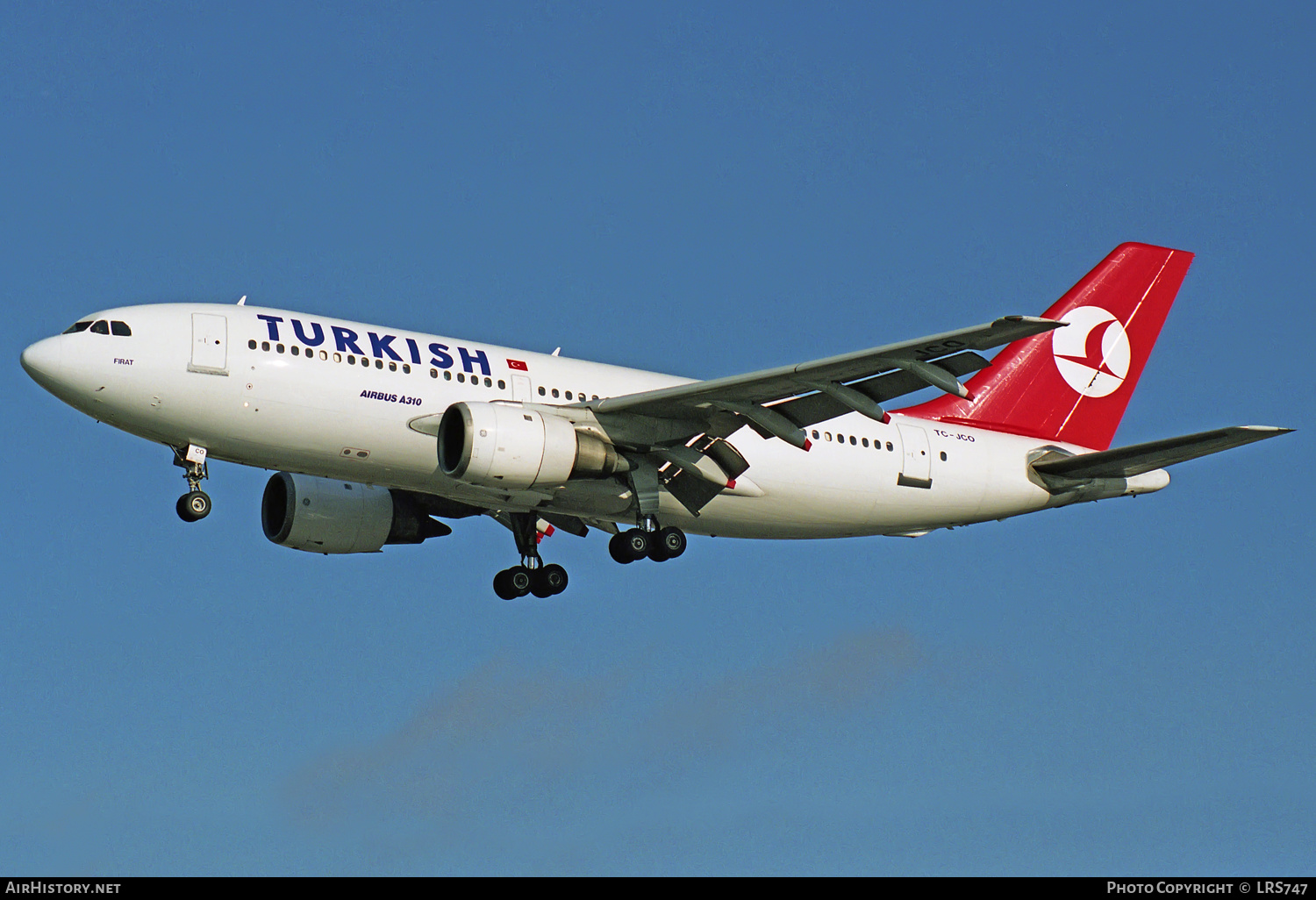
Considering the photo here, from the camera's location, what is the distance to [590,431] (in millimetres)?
34562

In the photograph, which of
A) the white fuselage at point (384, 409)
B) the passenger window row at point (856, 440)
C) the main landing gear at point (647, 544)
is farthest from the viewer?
the passenger window row at point (856, 440)

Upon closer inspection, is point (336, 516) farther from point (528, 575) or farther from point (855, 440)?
point (855, 440)

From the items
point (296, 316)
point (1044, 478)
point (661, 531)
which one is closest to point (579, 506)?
point (661, 531)

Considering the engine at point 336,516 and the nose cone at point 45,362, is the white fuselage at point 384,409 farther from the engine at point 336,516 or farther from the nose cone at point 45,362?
the engine at point 336,516

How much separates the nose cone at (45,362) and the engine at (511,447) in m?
7.12

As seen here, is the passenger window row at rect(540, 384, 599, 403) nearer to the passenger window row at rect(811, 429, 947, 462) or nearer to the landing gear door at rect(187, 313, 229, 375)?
the passenger window row at rect(811, 429, 947, 462)

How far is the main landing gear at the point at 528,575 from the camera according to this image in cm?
3950

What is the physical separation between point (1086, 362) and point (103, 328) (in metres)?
23.0

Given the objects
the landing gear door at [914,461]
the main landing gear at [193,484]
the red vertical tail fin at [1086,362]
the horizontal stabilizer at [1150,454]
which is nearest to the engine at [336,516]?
the main landing gear at [193,484]

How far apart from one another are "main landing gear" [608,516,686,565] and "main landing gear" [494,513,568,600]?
3717 millimetres

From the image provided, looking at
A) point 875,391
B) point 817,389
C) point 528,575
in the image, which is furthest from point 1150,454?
point 528,575

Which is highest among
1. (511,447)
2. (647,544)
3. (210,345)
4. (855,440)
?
(855,440)
